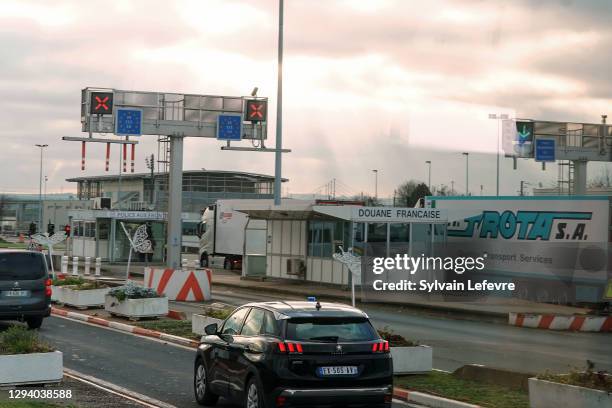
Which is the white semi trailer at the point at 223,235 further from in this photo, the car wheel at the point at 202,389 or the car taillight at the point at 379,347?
the car taillight at the point at 379,347

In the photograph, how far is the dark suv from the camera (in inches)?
758

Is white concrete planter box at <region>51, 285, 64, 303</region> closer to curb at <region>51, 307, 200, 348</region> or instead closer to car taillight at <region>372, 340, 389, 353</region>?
curb at <region>51, 307, 200, 348</region>

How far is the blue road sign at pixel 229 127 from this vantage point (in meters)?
31.5

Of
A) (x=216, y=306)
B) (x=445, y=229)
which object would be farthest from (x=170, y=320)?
(x=445, y=229)

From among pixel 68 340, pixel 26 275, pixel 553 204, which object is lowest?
pixel 68 340

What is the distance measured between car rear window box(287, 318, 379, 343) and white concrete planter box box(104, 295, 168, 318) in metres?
13.1

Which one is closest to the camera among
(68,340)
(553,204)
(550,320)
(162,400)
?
(162,400)

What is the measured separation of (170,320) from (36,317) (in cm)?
341

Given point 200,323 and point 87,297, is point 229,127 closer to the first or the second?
point 87,297

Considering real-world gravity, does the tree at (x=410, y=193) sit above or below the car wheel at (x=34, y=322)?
above

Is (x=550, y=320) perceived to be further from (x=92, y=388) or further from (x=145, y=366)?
(x=92, y=388)

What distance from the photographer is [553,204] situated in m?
31.7

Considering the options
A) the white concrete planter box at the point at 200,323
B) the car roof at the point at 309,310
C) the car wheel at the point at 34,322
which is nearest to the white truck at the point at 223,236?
the car wheel at the point at 34,322

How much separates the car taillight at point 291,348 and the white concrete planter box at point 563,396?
2951 mm
